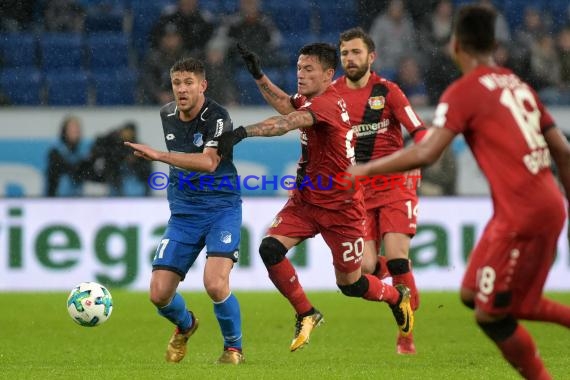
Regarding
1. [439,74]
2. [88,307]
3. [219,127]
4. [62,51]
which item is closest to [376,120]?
A: [219,127]

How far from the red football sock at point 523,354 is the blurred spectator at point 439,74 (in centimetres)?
907

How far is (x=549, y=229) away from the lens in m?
5.28

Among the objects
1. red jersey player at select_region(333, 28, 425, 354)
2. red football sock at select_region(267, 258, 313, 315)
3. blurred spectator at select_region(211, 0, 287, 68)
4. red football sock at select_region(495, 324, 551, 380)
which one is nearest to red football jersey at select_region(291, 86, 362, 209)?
red football sock at select_region(267, 258, 313, 315)

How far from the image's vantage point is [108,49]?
15.1 meters

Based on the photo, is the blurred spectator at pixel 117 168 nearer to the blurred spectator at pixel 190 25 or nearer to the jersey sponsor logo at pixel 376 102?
the blurred spectator at pixel 190 25

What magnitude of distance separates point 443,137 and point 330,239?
3146 millimetres

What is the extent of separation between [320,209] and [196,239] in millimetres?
952

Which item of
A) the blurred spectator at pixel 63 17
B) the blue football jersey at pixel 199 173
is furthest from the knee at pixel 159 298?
the blurred spectator at pixel 63 17

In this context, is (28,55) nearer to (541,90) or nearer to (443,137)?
(541,90)

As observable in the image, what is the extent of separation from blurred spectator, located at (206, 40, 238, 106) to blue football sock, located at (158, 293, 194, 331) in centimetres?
626

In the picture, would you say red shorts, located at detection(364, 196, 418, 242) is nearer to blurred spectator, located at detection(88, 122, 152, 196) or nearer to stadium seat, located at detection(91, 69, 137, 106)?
blurred spectator, located at detection(88, 122, 152, 196)

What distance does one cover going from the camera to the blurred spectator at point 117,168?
13.6 meters

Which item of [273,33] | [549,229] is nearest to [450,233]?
[273,33]

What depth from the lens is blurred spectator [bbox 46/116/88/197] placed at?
13539 millimetres
